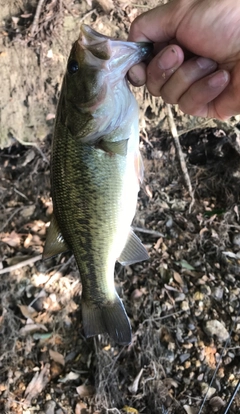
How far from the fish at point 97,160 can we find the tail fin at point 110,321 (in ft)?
0.04

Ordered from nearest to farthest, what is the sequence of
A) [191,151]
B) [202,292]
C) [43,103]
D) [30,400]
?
[30,400] < [202,292] < [43,103] < [191,151]

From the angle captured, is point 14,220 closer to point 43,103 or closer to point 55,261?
point 55,261

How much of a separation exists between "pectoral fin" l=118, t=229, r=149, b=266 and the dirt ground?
1545mm

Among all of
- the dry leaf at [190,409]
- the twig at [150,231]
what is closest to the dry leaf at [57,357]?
the dry leaf at [190,409]

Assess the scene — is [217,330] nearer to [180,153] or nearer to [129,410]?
[129,410]

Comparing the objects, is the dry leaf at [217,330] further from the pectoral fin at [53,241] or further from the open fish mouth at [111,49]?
the open fish mouth at [111,49]

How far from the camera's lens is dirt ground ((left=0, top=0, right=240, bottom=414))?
10.1ft

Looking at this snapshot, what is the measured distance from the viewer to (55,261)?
11.9 feet

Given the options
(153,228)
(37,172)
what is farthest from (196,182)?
(37,172)

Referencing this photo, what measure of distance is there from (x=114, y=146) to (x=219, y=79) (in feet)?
1.79

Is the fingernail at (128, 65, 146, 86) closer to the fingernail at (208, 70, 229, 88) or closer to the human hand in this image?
the human hand

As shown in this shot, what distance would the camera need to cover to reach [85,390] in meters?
3.11

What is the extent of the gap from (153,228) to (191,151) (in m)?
1.06

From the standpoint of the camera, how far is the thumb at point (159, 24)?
1755 mm
